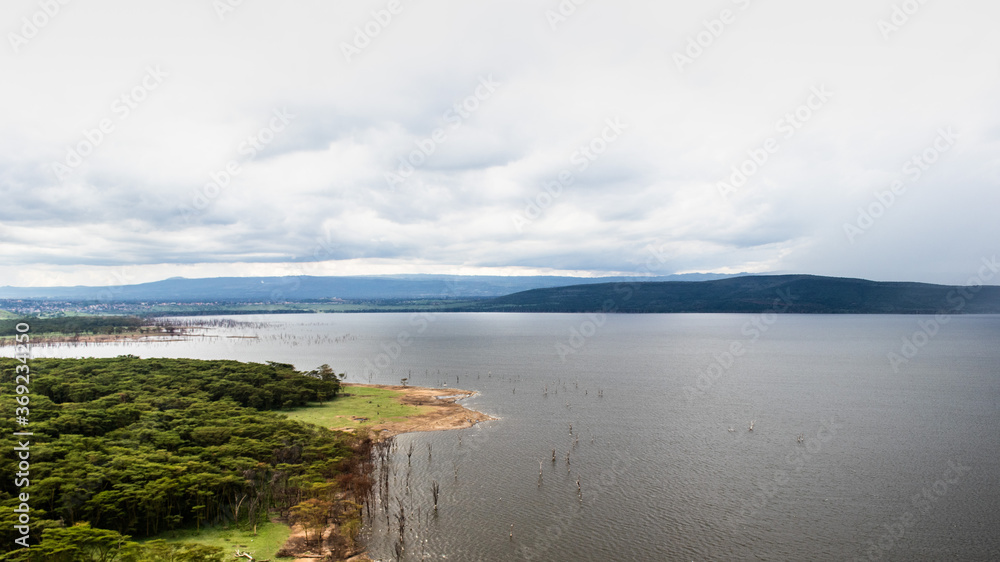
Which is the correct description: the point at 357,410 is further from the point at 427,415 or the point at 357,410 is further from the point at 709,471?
the point at 709,471

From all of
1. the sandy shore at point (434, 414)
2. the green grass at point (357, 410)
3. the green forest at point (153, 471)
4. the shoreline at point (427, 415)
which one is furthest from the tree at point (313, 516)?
the green grass at point (357, 410)

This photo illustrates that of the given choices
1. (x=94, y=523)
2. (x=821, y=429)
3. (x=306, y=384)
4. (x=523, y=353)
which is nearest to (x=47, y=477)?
(x=94, y=523)

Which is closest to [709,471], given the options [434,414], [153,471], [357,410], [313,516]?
[313,516]

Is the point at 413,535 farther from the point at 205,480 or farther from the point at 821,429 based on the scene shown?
the point at 821,429

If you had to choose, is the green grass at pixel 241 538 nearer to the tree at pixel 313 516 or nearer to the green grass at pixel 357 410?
the tree at pixel 313 516

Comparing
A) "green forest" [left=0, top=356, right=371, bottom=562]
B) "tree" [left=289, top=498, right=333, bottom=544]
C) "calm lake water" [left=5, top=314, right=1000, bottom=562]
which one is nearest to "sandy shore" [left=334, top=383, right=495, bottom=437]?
"calm lake water" [left=5, top=314, right=1000, bottom=562]

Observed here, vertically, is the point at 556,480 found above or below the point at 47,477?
below
